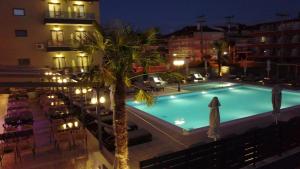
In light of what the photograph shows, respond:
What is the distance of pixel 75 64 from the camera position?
1136 inches

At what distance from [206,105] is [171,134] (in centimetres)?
887

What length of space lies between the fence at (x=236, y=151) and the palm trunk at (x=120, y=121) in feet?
2.18

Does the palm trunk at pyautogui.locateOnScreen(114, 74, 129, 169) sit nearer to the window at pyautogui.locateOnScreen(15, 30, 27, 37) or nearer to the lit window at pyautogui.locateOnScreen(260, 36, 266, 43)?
the window at pyautogui.locateOnScreen(15, 30, 27, 37)

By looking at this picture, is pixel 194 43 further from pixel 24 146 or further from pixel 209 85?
pixel 24 146

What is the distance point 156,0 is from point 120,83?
423 ft

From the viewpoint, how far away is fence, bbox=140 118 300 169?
6750 millimetres

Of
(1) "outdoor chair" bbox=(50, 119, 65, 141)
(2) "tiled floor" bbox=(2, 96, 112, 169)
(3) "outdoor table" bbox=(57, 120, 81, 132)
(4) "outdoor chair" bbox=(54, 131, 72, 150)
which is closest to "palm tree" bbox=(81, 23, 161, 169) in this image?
(2) "tiled floor" bbox=(2, 96, 112, 169)

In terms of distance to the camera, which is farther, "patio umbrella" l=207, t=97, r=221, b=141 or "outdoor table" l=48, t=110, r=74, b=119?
"outdoor table" l=48, t=110, r=74, b=119

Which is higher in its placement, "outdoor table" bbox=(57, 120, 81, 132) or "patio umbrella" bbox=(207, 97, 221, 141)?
"patio umbrella" bbox=(207, 97, 221, 141)

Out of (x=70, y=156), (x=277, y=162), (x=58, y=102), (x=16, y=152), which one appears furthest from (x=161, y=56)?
(x=58, y=102)

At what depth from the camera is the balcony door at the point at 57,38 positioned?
27.7 meters

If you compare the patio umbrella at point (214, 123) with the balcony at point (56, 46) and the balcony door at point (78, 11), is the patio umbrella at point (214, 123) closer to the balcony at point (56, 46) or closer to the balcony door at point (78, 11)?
the balcony at point (56, 46)

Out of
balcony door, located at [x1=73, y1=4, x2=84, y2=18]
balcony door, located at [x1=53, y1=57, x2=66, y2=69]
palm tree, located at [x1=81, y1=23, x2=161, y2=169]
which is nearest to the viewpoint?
palm tree, located at [x1=81, y1=23, x2=161, y2=169]

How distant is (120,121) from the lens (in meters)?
6.35
